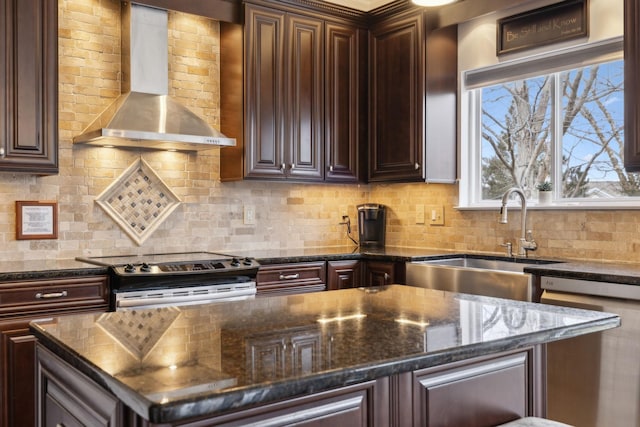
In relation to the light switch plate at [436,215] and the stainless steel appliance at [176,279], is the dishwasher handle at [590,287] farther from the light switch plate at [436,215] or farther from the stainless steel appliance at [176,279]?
the stainless steel appliance at [176,279]

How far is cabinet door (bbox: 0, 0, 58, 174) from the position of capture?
10.3 ft

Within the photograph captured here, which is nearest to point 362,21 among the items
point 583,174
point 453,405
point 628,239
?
point 583,174

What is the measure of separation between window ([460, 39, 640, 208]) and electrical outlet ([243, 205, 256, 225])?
1546 mm

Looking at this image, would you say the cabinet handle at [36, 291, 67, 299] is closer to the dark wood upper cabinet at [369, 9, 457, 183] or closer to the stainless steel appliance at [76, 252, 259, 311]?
the stainless steel appliance at [76, 252, 259, 311]

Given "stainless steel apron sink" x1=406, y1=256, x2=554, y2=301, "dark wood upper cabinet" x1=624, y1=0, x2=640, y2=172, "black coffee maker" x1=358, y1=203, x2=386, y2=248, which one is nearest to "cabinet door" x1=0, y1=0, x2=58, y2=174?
"stainless steel apron sink" x1=406, y1=256, x2=554, y2=301

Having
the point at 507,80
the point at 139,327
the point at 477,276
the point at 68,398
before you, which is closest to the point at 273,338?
the point at 139,327

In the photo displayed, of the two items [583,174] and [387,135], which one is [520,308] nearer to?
[583,174]

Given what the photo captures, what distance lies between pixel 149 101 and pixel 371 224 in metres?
2.02

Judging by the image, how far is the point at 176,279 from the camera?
3295 mm

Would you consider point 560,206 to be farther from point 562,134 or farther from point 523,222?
point 562,134

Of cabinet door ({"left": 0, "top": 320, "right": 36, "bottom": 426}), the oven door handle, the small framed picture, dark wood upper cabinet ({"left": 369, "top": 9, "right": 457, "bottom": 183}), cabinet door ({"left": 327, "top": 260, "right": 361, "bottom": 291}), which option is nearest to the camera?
cabinet door ({"left": 0, "top": 320, "right": 36, "bottom": 426})

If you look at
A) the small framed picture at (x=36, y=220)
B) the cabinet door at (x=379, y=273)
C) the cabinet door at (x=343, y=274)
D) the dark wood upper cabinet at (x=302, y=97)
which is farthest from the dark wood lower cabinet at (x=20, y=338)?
the cabinet door at (x=379, y=273)

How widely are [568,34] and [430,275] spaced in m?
1.70

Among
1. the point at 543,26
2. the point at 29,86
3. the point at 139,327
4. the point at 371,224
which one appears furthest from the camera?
the point at 371,224
